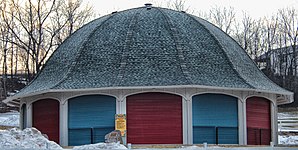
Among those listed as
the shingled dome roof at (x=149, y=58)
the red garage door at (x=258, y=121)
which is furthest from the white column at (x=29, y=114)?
the red garage door at (x=258, y=121)

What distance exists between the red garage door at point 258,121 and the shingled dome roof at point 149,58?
846 mm

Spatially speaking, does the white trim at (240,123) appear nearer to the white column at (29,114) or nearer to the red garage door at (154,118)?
the red garage door at (154,118)

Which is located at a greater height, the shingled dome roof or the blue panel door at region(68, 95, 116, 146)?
the shingled dome roof

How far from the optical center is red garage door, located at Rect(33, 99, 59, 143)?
92.3 feet

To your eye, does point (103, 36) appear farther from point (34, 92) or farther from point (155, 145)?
point (155, 145)

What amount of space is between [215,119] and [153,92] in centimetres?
322

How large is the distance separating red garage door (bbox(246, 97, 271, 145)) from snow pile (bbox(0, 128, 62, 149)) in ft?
38.0

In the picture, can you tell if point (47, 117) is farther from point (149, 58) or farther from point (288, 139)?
point (288, 139)

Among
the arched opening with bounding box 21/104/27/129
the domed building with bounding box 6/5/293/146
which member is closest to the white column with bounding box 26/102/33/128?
the domed building with bounding box 6/5/293/146

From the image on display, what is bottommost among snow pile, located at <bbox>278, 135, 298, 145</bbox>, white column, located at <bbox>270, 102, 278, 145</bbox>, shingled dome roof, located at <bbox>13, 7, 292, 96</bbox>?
snow pile, located at <bbox>278, 135, 298, 145</bbox>

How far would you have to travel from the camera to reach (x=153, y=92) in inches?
1065

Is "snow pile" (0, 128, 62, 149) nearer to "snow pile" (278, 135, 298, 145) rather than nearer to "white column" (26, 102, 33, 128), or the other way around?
"white column" (26, 102, 33, 128)

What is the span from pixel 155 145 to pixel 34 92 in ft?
20.8

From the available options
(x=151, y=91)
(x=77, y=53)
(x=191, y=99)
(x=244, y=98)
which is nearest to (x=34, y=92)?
(x=77, y=53)
